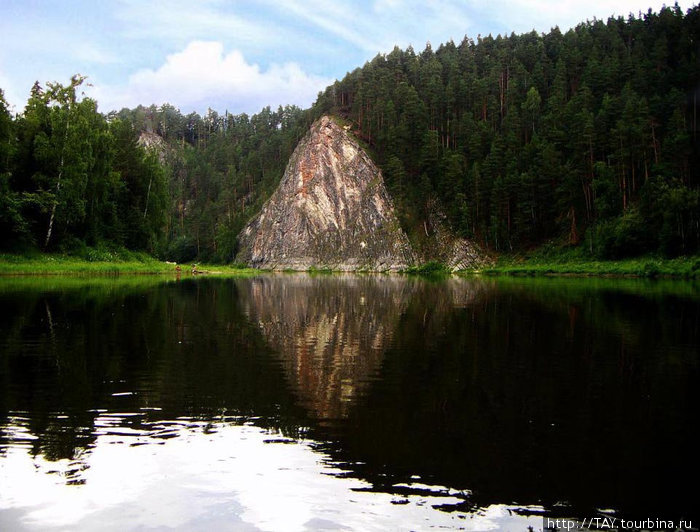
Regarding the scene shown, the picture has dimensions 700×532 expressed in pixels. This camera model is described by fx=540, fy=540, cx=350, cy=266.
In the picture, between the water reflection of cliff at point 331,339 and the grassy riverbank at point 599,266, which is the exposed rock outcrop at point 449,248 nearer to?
the grassy riverbank at point 599,266

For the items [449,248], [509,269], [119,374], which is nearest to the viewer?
[119,374]

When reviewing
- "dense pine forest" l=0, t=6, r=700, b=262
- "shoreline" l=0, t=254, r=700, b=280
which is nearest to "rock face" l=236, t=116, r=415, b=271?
"dense pine forest" l=0, t=6, r=700, b=262

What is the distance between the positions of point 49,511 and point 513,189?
107098 millimetres

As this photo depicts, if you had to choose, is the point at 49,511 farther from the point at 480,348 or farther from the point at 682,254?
the point at 682,254

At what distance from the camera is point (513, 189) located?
348 feet

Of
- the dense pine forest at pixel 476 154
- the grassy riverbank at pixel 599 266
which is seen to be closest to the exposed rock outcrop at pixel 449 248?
the dense pine forest at pixel 476 154

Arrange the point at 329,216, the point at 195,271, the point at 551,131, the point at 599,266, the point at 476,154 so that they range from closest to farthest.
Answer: the point at 599,266 < the point at 195,271 < the point at 551,131 < the point at 476,154 < the point at 329,216

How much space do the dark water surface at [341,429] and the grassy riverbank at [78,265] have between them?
146 ft

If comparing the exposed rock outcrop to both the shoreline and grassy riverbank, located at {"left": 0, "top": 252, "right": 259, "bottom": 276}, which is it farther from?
grassy riverbank, located at {"left": 0, "top": 252, "right": 259, "bottom": 276}

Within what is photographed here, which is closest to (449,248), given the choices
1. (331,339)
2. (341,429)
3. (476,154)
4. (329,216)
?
(476,154)

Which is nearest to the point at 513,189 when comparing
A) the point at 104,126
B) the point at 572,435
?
the point at 104,126

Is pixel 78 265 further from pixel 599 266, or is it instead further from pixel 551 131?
pixel 551 131

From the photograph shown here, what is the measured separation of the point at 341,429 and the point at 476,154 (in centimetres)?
11539

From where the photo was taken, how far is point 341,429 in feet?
32.7
